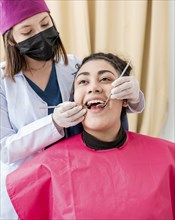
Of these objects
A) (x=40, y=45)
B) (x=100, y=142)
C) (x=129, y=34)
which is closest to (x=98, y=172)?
(x=100, y=142)

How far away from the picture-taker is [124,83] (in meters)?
1.15

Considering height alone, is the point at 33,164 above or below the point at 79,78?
below

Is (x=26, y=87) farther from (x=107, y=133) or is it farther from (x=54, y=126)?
(x=107, y=133)

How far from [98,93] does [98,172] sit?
0.31 meters

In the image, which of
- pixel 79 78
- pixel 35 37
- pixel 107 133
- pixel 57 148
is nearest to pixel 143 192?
pixel 107 133

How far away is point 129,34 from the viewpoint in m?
2.05

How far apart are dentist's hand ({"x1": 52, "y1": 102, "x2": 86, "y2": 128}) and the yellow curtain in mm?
919

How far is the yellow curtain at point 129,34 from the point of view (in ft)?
6.43

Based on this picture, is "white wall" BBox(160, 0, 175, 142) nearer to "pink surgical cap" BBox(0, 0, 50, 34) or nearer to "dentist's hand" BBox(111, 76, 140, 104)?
"dentist's hand" BBox(111, 76, 140, 104)

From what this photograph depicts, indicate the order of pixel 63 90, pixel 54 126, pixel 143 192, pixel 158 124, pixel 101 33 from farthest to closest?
1. pixel 158 124
2. pixel 101 33
3. pixel 63 90
4. pixel 54 126
5. pixel 143 192

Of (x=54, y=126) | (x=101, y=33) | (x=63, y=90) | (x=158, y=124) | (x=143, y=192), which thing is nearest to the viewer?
(x=143, y=192)

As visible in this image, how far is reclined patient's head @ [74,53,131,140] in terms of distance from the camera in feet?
3.79

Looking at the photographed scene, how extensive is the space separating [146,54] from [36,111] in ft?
3.85

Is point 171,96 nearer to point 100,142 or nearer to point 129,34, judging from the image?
point 129,34
